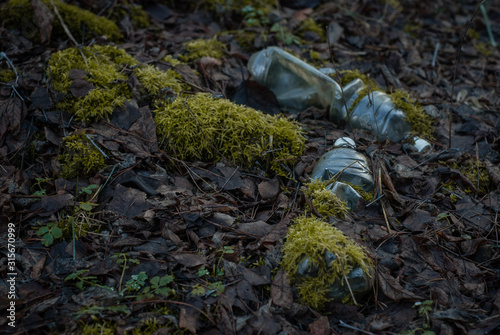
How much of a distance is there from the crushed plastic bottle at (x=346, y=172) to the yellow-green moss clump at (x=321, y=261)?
0.45 metres

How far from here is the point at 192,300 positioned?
1.83 m

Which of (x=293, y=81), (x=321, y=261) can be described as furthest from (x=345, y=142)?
(x=321, y=261)

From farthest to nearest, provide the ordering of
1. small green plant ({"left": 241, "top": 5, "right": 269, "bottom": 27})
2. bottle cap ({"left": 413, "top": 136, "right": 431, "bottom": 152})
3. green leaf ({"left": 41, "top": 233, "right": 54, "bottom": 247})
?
small green plant ({"left": 241, "top": 5, "right": 269, "bottom": 27}), bottle cap ({"left": 413, "top": 136, "right": 431, "bottom": 152}), green leaf ({"left": 41, "top": 233, "right": 54, "bottom": 247})

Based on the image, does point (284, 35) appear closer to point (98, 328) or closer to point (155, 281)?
point (155, 281)

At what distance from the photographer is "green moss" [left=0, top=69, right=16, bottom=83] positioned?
2.90 meters

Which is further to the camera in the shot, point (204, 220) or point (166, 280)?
point (204, 220)

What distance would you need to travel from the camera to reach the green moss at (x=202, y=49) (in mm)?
3651

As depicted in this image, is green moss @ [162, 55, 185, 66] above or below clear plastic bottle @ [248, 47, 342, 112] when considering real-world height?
above

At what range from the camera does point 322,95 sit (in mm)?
3449

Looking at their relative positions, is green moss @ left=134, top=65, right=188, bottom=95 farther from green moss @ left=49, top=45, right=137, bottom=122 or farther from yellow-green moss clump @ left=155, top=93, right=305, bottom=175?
yellow-green moss clump @ left=155, top=93, right=305, bottom=175

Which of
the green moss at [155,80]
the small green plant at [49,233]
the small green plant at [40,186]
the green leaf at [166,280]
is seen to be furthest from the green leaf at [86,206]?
the green moss at [155,80]

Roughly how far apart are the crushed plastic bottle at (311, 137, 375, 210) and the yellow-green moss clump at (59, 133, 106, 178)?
1.40 m

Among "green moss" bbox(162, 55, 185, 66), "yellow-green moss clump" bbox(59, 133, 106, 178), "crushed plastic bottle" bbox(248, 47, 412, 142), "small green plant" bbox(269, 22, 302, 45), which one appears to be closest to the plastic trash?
"yellow-green moss clump" bbox(59, 133, 106, 178)

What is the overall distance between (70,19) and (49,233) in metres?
2.35
